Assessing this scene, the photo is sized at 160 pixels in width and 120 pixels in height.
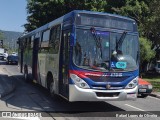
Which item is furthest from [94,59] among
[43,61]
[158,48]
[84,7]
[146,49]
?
[84,7]

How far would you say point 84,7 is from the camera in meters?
45.6

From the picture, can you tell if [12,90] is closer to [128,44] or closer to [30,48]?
[30,48]

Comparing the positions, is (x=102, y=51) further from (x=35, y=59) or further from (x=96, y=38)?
(x=35, y=59)

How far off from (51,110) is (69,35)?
8.26ft

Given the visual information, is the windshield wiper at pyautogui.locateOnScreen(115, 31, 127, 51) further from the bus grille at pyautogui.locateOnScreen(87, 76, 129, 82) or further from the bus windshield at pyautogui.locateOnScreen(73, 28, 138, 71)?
Result: the bus grille at pyautogui.locateOnScreen(87, 76, 129, 82)

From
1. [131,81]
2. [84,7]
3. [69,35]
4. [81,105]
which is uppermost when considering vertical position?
[84,7]

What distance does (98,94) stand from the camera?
1191 cm

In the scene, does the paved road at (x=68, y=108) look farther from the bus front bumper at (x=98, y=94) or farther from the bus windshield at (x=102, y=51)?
the bus windshield at (x=102, y=51)

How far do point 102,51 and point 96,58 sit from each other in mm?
312

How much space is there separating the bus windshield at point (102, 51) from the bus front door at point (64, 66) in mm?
591

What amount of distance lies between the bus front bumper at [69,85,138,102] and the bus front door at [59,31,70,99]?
431mm

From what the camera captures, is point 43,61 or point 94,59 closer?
point 94,59

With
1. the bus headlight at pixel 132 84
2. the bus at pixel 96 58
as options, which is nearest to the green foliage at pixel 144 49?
the bus at pixel 96 58

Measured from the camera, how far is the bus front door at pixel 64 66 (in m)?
12.2
